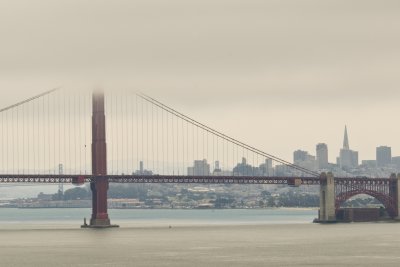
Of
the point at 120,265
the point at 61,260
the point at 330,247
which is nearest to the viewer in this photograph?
the point at 120,265

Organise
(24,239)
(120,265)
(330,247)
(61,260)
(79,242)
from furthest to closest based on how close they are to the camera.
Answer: (24,239) < (79,242) < (330,247) < (61,260) < (120,265)

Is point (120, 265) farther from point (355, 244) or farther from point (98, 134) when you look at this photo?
point (98, 134)

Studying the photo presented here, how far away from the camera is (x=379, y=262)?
123 m

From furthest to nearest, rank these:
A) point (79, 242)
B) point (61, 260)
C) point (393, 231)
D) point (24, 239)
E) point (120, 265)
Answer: point (393, 231) → point (24, 239) → point (79, 242) → point (61, 260) → point (120, 265)

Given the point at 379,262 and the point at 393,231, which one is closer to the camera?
the point at 379,262

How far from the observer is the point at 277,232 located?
7864 inches

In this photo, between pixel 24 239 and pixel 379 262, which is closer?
pixel 379 262

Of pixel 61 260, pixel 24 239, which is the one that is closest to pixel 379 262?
pixel 61 260

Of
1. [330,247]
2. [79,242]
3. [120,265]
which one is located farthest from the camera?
[79,242]

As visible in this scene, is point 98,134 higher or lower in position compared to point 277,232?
higher

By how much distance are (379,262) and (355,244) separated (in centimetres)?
3073

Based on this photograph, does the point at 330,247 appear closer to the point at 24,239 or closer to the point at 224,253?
the point at 224,253

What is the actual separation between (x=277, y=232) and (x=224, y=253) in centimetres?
6420

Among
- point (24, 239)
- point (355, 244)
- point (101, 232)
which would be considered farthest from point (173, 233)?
point (355, 244)
